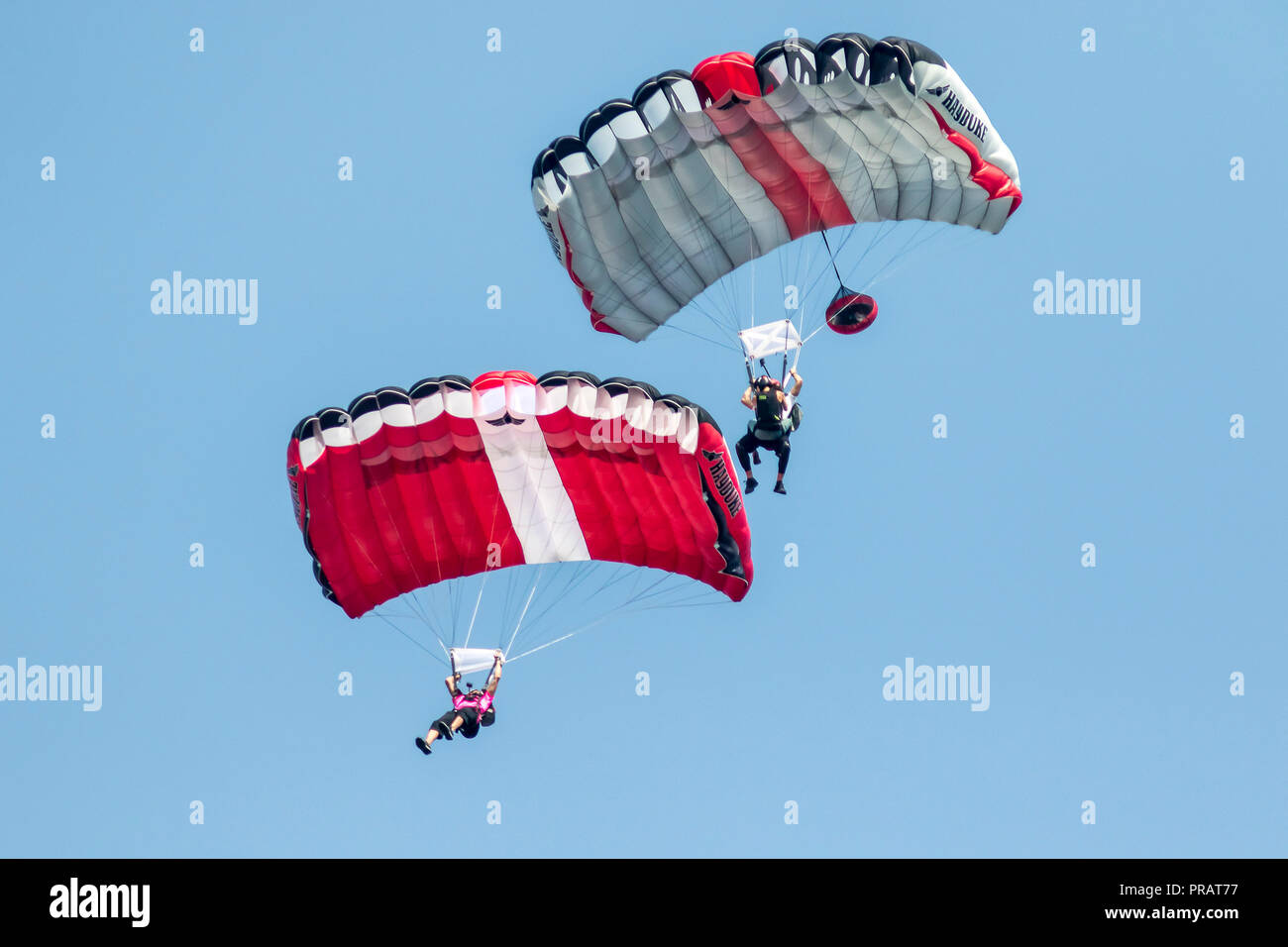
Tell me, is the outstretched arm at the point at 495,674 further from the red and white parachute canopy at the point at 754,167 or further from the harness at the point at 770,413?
the red and white parachute canopy at the point at 754,167

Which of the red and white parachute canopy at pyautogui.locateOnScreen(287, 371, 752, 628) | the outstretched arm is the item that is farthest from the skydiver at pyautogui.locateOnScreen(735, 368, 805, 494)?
the outstretched arm

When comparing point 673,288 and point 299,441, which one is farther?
point 673,288

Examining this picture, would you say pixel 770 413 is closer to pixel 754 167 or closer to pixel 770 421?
pixel 770 421

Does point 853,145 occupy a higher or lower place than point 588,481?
higher

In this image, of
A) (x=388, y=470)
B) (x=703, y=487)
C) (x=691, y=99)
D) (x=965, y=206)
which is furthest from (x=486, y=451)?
(x=965, y=206)
